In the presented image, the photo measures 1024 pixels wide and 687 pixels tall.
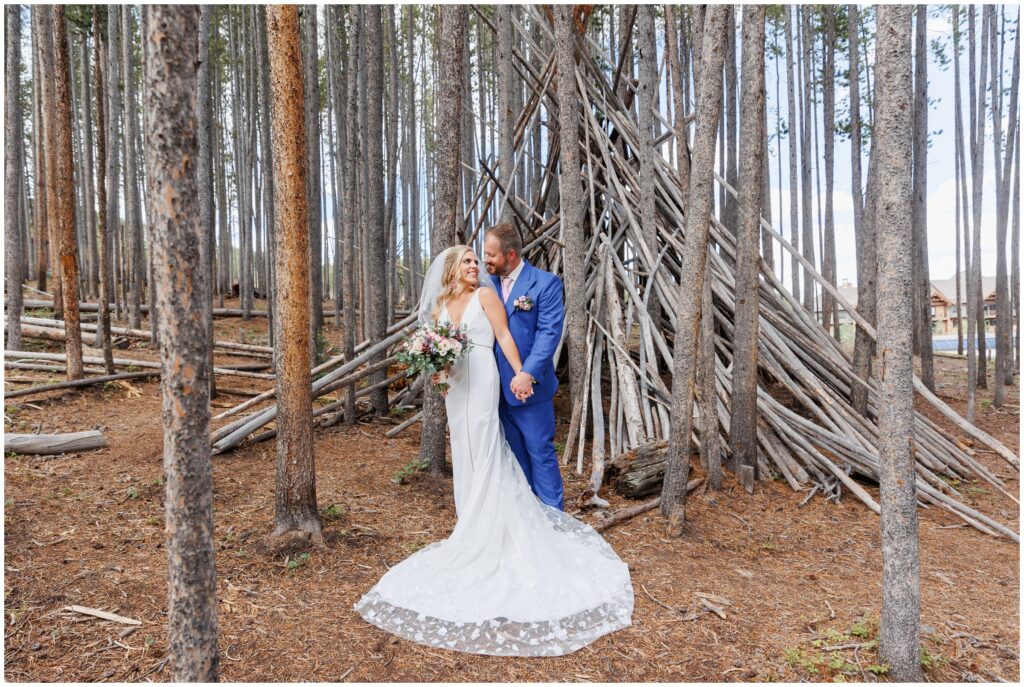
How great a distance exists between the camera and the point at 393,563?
360cm

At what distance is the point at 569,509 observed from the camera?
452 centimetres

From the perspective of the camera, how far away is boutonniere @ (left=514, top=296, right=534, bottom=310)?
A: 379 cm

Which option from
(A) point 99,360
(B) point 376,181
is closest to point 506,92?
(B) point 376,181

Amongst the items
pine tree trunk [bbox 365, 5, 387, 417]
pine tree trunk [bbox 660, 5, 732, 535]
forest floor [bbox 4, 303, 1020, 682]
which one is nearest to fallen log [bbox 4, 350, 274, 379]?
forest floor [bbox 4, 303, 1020, 682]

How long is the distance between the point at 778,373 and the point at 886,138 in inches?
160

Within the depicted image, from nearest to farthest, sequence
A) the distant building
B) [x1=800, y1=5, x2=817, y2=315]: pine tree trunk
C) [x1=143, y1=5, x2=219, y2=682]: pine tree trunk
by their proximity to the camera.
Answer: [x1=143, y1=5, x2=219, y2=682]: pine tree trunk < [x1=800, y1=5, x2=817, y2=315]: pine tree trunk < the distant building

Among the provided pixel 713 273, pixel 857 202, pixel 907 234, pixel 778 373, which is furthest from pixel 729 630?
pixel 857 202

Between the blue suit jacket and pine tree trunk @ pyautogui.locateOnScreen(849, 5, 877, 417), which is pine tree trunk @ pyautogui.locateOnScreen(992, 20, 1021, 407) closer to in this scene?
pine tree trunk @ pyautogui.locateOnScreen(849, 5, 877, 417)

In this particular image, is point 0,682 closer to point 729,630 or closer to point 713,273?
point 729,630

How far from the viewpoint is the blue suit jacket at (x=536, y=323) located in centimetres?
374

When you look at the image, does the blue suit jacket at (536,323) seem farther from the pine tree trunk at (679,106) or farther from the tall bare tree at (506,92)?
the tall bare tree at (506,92)

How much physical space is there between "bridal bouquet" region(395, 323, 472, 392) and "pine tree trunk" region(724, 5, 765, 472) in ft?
8.72

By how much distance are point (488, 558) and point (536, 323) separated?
147 centimetres

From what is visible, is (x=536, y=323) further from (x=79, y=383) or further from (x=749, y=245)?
(x=79, y=383)
